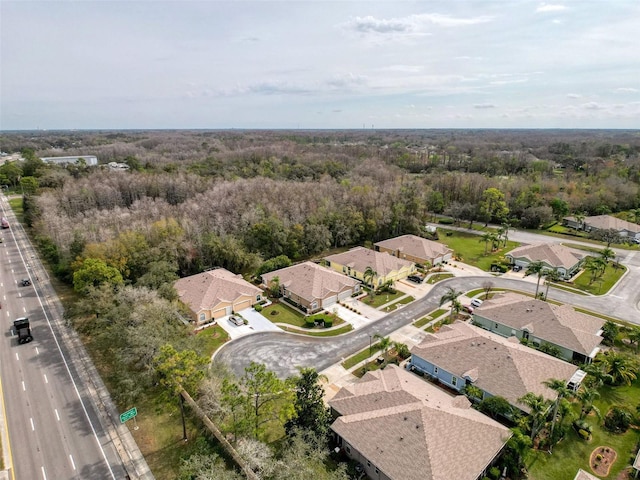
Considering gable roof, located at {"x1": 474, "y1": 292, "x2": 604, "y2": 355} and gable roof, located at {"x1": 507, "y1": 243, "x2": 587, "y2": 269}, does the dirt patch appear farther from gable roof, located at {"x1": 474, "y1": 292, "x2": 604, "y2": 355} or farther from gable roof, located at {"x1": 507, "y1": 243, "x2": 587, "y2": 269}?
gable roof, located at {"x1": 507, "y1": 243, "x2": 587, "y2": 269}

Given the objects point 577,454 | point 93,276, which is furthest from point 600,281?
point 93,276

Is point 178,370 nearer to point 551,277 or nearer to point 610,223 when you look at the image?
point 551,277

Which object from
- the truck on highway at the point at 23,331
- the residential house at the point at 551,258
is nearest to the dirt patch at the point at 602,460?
the residential house at the point at 551,258

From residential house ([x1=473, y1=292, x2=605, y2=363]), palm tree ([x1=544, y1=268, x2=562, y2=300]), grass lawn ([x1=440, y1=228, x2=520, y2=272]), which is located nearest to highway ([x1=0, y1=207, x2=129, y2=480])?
residential house ([x1=473, y1=292, x2=605, y2=363])

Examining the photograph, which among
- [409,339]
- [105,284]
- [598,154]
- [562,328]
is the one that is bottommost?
[409,339]

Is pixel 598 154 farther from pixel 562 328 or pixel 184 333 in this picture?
pixel 184 333

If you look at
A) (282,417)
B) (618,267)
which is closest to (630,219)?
(618,267)

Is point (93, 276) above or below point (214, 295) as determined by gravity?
above
